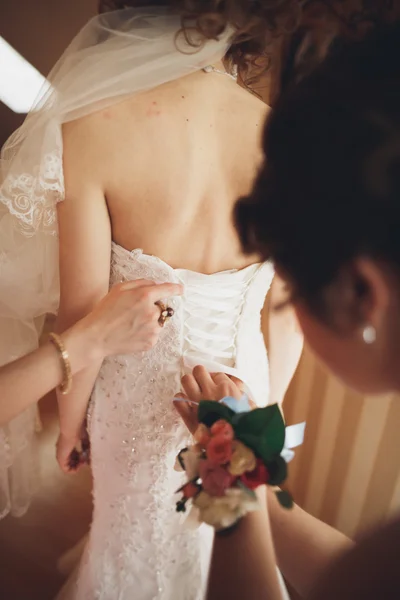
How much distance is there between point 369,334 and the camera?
1.56ft

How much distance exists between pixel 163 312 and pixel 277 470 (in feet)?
1.05

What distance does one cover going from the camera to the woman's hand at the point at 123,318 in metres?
0.74

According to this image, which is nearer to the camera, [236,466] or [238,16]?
[236,466]

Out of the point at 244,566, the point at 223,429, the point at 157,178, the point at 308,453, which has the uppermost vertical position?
the point at 157,178

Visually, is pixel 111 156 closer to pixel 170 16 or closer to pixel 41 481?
pixel 170 16

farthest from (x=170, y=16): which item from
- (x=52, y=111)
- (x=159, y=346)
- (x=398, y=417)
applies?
(x=398, y=417)

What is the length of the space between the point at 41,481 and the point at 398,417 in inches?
48.0

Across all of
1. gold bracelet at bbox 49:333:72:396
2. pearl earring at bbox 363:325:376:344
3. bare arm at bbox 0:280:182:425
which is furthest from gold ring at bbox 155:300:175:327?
pearl earring at bbox 363:325:376:344

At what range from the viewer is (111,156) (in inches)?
27.8

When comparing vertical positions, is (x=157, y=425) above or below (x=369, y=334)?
below

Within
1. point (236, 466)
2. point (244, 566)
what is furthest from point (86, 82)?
point (244, 566)

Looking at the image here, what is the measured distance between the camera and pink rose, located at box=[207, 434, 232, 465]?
0.56m

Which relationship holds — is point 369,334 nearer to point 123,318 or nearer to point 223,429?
point 223,429

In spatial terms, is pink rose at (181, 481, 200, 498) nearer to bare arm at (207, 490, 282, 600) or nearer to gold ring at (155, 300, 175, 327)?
bare arm at (207, 490, 282, 600)
